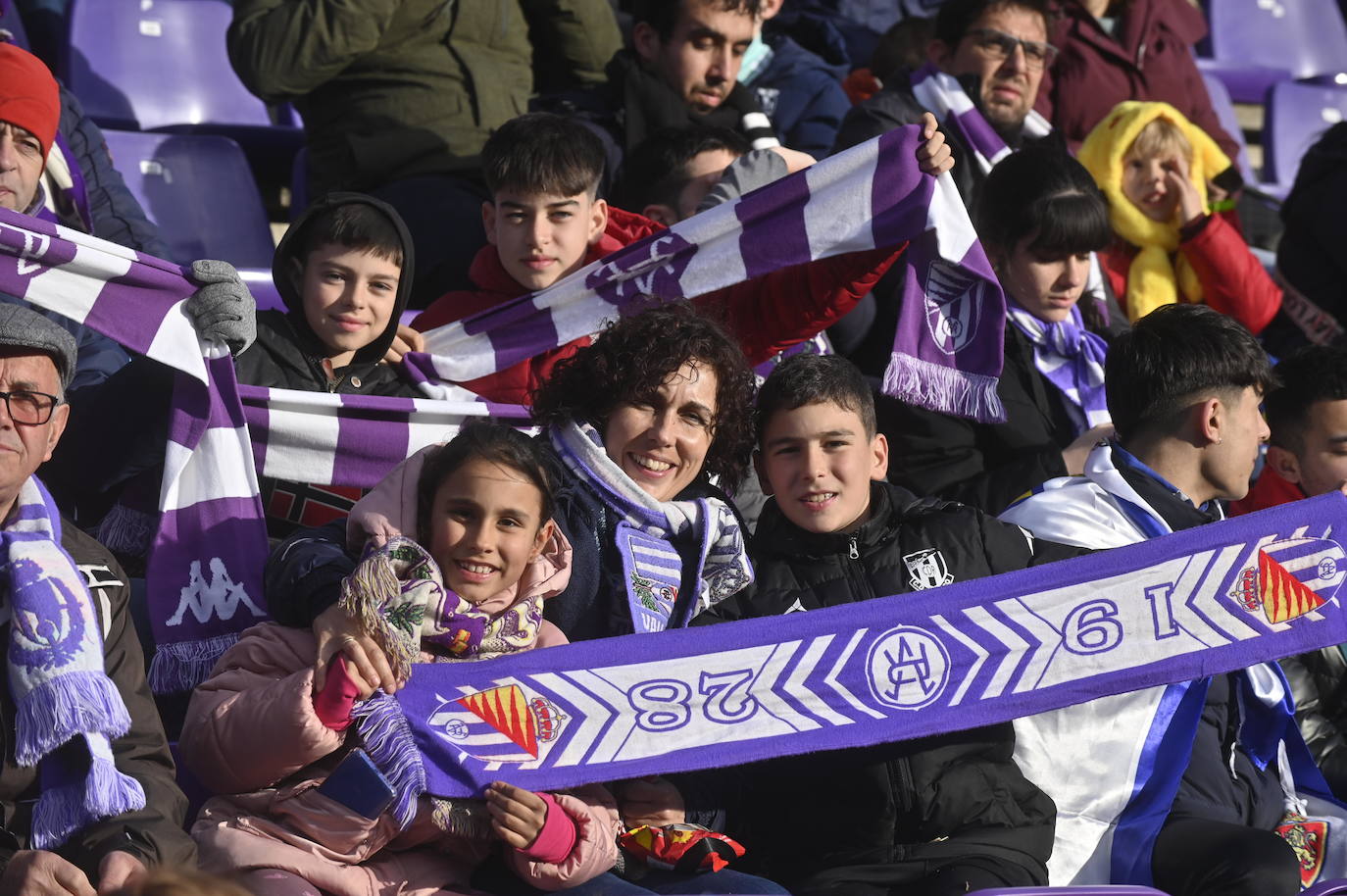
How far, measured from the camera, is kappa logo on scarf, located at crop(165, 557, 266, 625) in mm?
3355

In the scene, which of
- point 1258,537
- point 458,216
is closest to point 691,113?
point 458,216

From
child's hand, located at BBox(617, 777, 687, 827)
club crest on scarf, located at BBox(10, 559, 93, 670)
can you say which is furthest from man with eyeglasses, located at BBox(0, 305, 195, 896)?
child's hand, located at BBox(617, 777, 687, 827)

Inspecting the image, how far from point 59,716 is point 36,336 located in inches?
26.0

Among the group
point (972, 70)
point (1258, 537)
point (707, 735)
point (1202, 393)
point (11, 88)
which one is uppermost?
point (972, 70)

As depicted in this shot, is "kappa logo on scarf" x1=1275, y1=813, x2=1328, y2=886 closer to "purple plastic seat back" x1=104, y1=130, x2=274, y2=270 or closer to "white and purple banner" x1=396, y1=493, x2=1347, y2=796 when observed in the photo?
"white and purple banner" x1=396, y1=493, x2=1347, y2=796

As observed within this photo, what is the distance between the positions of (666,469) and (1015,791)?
90 cm

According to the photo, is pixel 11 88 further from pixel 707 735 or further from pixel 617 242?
pixel 707 735

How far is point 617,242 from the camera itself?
4582 millimetres

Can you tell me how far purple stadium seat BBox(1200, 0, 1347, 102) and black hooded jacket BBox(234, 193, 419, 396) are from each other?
638 centimetres

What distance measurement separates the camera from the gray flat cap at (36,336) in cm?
295

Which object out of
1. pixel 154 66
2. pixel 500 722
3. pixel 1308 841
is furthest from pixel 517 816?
pixel 154 66

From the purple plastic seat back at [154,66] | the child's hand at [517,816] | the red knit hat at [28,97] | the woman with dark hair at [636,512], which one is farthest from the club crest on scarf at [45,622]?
the purple plastic seat back at [154,66]

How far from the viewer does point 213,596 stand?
3377 millimetres

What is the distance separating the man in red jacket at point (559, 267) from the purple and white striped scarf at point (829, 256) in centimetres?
8
